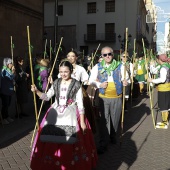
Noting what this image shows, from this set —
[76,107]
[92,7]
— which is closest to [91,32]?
[92,7]

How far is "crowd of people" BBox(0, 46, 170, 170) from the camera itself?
3826 mm

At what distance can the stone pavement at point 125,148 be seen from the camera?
4676 mm

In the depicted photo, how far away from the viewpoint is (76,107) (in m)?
4.02

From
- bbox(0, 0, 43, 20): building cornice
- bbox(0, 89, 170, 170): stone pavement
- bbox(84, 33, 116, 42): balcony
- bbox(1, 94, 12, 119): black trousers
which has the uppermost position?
bbox(84, 33, 116, 42): balcony

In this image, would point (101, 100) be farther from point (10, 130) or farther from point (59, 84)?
point (10, 130)

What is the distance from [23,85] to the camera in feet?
26.3

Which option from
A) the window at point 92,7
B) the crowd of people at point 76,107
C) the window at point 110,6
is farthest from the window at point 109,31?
the crowd of people at point 76,107

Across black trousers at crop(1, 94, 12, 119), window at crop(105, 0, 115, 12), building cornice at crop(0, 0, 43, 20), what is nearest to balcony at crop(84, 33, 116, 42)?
window at crop(105, 0, 115, 12)

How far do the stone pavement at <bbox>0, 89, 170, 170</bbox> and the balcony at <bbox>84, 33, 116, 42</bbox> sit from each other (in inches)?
1159

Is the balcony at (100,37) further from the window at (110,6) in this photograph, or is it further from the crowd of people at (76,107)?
the crowd of people at (76,107)

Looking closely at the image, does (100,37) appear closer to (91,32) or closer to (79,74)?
(91,32)

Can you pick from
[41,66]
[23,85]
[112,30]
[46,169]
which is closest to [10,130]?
[23,85]

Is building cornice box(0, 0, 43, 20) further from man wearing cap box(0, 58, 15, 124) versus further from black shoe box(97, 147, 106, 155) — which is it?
black shoe box(97, 147, 106, 155)

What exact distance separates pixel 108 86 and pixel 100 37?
1283 inches
